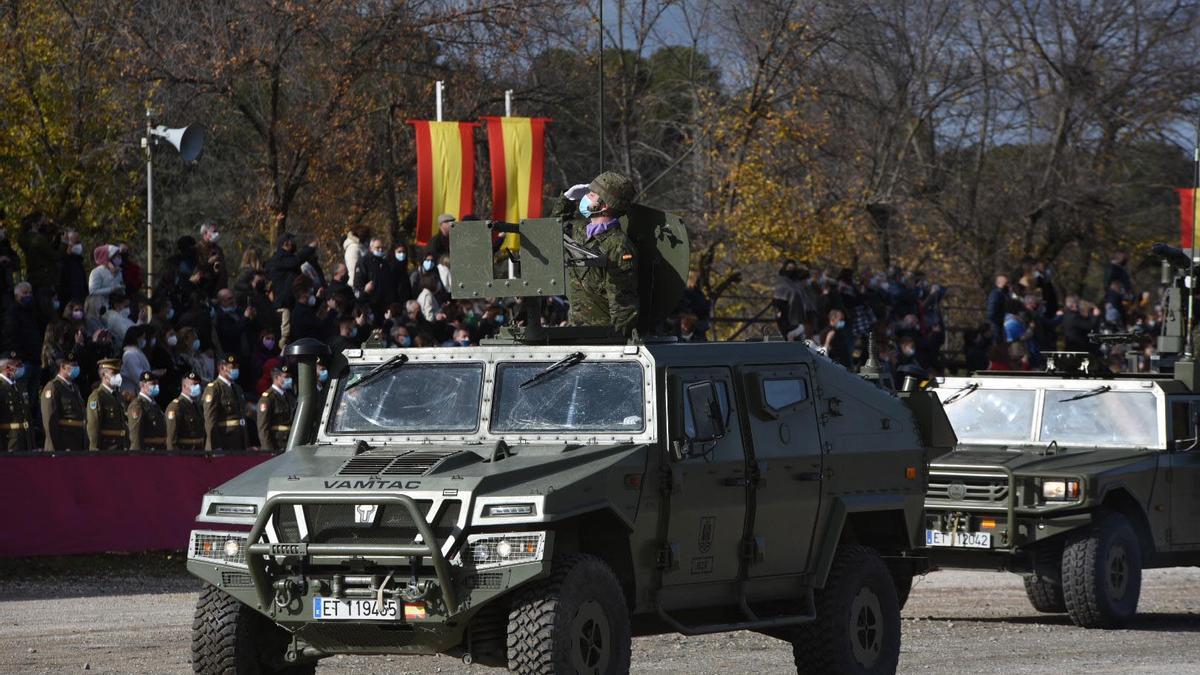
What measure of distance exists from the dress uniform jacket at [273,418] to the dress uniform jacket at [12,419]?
2.70m

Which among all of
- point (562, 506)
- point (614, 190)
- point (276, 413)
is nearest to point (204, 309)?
point (276, 413)

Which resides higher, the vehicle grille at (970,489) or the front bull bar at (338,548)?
the front bull bar at (338,548)

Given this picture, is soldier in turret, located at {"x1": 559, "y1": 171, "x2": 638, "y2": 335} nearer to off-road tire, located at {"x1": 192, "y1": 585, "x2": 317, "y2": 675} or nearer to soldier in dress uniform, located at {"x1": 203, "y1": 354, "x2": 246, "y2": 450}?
off-road tire, located at {"x1": 192, "y1": 585, "x2": 317, "y2": 675}

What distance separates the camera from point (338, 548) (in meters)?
10.1

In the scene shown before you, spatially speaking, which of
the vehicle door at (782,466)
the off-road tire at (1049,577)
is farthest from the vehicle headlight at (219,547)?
the off-road tire at (1049,577)

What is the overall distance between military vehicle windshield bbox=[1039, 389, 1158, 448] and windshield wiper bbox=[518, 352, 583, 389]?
7.06m

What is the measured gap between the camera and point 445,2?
32469 mm

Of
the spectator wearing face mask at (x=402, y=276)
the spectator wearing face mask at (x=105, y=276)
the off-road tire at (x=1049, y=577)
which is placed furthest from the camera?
the spectator wearing face mask at (x=402, y=276)

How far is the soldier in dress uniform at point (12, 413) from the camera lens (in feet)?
62.3

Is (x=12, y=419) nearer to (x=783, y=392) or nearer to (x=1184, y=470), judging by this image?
(x=783, y=392)

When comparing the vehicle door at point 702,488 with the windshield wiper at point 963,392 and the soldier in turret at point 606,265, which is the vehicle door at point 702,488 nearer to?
the soldier in turret at point 606,265

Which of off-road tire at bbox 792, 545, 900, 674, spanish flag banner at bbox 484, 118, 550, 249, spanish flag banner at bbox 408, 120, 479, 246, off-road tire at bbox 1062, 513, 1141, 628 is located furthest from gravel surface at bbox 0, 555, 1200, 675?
spanish flag banner at bbox 484, 118, 550, 249

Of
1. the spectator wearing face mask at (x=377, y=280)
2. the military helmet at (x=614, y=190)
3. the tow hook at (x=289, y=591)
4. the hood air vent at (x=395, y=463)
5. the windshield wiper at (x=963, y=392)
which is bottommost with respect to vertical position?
the tow hook at (x=289, y=591)

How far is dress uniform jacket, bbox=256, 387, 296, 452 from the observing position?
21.1 metres
